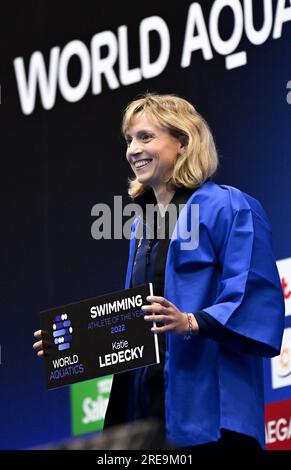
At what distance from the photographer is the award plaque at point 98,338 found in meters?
2.63

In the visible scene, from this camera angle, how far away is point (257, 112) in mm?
4168

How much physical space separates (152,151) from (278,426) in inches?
60.3

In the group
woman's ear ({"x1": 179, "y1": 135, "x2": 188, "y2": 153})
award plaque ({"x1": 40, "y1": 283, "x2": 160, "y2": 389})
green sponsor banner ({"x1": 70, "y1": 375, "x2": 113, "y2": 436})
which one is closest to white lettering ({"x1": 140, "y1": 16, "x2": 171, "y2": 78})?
green sponsor banner ({"x1": 70, "y1": 375, "x2": 113, "y2": 436})

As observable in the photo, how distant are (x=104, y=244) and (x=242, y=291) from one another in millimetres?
1955

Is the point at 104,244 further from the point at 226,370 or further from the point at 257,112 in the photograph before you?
the point at 226,370

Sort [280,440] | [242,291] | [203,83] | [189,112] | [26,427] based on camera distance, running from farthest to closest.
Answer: [26,427]
[203,83]
[280,440]
[189,112]
[242,291]

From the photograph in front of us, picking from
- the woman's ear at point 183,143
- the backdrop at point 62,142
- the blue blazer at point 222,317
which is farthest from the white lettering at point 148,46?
the blue blazer at point 222,317

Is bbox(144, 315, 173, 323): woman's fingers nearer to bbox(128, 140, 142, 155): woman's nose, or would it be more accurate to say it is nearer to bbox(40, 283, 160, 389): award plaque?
bbox(40, 283, 160, 389): award plaque

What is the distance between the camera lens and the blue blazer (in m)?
2.64

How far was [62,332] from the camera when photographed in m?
2.80

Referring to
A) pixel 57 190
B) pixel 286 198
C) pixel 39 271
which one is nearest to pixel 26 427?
pixel 39 271

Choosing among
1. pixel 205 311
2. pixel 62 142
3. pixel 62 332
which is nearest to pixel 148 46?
pixel 62 142

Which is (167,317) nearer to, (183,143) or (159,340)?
(159,340)

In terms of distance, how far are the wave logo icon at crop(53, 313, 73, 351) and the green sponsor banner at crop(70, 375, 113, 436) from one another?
1666 mm
